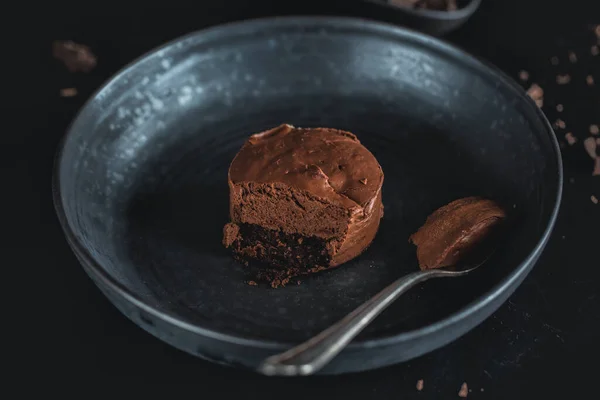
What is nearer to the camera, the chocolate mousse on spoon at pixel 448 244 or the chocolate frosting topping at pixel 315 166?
the chocolate mousse on spoon at pixel 448 244

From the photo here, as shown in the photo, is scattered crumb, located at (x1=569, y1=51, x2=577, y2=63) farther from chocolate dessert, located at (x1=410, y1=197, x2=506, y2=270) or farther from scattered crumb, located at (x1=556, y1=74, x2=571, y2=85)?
chocolate dessert, located at (x1=410, y1=197, x2=506, y2=270)

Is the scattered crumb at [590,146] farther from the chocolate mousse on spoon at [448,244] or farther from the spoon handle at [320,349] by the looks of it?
the spoon handle at [320,349]

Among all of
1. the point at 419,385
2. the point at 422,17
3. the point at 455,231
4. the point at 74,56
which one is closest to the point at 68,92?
the point at 74,56

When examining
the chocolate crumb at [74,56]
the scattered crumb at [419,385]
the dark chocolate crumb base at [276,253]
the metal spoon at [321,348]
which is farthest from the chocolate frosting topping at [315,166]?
the chocolate crumb at [74,56]

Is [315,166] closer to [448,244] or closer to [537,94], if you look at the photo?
[448,244]

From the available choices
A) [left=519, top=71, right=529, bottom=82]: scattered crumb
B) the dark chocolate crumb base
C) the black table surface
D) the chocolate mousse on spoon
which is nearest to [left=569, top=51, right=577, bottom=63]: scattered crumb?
the black table surface
